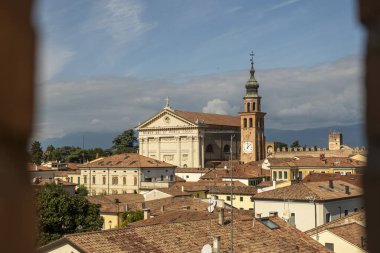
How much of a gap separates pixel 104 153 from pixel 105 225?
71.7 m

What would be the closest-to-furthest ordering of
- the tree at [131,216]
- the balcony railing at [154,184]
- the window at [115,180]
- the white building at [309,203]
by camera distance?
1. the white building at [309,203]
2. the tree at [131,216]
3. the balcony railing at [154,184]
4. the window at [115,180]

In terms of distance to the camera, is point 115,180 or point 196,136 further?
point 196,136

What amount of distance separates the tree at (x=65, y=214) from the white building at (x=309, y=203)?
9.76 metres

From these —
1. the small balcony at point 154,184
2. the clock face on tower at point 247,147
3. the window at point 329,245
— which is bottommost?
the window at point 329,245

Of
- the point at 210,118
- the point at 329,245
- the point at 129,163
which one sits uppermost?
the point at 210,118

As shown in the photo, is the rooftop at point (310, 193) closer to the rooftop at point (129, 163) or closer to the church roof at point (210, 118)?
the rooftop at point (129, 163)

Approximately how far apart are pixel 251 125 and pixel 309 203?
184 feet

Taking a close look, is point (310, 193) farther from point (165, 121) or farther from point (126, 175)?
point (165, 121)

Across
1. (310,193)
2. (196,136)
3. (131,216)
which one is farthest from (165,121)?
(310,193)

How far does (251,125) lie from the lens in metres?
85.6

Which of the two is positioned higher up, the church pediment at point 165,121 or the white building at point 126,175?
the church pediment at point 165,121

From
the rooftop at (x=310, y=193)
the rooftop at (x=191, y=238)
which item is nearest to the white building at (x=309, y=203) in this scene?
the rooftop at (x=310, y=193)

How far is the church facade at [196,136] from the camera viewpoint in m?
82.2

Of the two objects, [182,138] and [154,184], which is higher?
[182,138]
